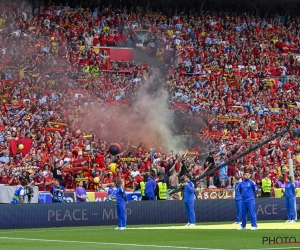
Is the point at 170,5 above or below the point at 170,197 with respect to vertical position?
above

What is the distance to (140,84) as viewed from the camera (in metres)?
39.0

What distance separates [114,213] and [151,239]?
787 centimetres

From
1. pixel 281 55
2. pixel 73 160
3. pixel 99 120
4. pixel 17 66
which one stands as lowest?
pixel 73 160

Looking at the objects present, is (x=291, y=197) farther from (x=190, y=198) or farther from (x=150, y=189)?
(x=150, y=189)

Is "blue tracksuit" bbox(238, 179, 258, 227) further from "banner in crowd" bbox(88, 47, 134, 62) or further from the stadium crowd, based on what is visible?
"banner in crowd" bbox(88, 47, 134, 62)

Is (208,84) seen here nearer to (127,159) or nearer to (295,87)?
(295,87)

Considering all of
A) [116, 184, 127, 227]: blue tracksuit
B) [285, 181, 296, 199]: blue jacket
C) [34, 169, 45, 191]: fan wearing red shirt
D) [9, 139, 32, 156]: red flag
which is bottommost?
[116, 184, 127, 227]: blue tracksuit

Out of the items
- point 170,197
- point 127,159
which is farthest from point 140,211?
point 127,159

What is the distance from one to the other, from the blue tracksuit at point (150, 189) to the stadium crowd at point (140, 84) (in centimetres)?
167

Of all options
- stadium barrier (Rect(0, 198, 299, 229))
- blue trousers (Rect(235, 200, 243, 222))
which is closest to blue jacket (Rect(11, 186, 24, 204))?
stadium barrier (Rect(0, 198, 299, 229))

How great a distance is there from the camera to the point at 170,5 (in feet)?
154

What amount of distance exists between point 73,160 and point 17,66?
763cm

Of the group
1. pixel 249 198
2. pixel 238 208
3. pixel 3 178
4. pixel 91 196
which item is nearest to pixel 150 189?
pixel 91 196

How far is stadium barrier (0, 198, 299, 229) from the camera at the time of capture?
2442 cm
